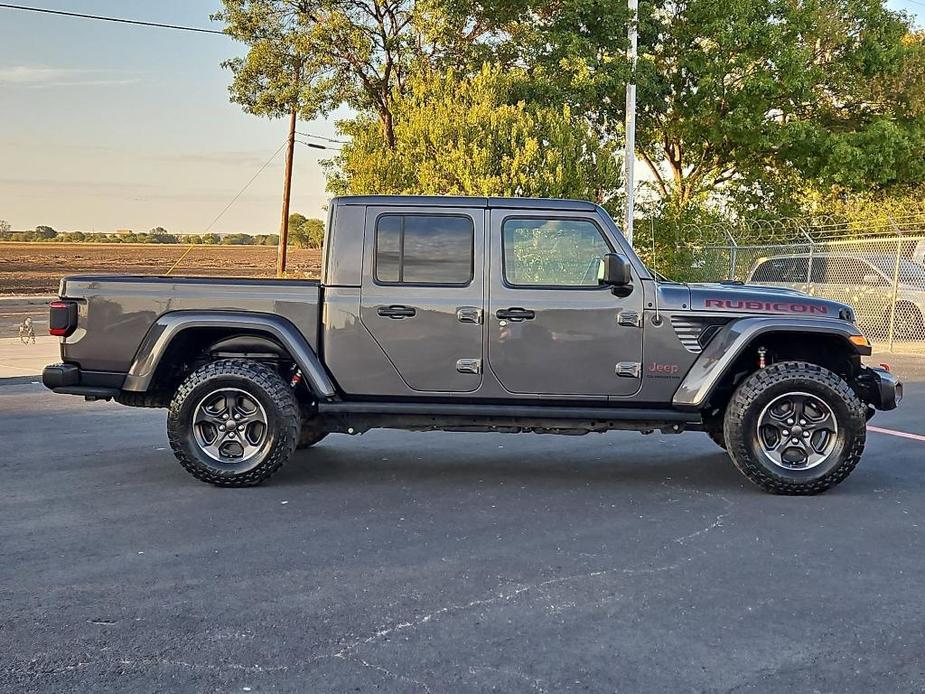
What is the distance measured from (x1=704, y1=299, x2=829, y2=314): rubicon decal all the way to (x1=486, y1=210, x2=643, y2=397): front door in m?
0.53

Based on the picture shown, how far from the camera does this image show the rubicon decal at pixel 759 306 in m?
6.27

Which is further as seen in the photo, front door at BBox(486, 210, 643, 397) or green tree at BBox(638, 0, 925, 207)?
green tree at BBox(638, 0, 925, 207)

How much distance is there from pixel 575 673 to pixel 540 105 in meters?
19.0

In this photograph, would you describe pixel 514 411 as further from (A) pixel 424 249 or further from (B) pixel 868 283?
(B) pixel 868 283

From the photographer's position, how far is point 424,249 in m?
6.50

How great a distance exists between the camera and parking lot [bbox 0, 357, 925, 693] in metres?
3.45

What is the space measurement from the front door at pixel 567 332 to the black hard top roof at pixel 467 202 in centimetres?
31

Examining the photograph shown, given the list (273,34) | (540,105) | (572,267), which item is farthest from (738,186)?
(572,267)

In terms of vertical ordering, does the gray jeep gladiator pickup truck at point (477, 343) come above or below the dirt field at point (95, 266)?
below

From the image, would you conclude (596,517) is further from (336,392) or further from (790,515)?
(336,392)

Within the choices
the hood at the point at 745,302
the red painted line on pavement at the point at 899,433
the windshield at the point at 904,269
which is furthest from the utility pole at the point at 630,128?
the hood at the point at 745,302

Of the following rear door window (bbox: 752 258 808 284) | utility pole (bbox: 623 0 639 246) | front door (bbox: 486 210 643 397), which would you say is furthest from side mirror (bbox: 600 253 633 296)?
rear door window (bbox: 752 258 808 284)

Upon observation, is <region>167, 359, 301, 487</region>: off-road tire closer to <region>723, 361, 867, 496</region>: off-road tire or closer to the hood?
the hood

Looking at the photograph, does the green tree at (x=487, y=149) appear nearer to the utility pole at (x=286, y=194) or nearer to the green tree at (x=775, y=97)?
the green tree at (x=775, y=97)
